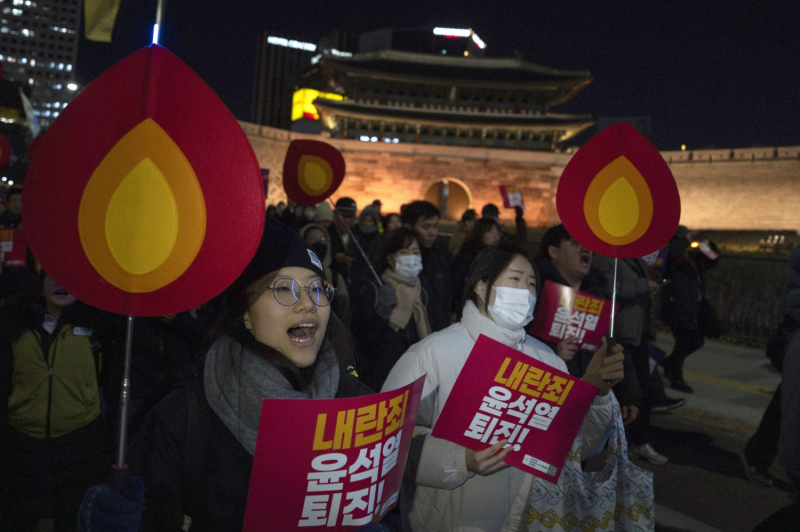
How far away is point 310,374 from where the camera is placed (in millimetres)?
1373

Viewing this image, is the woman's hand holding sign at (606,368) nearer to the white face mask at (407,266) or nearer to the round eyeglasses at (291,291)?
the round eyeglasses at (291,291)

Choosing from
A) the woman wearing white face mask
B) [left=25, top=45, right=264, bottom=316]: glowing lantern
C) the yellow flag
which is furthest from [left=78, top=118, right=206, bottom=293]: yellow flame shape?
the woman wearing white face mask

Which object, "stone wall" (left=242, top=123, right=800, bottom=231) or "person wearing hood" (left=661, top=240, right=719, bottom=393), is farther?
"stone wall" (left=242, top=123, right=800, bottom=231)

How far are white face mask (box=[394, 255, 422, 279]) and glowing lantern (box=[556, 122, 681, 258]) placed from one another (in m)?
1.35

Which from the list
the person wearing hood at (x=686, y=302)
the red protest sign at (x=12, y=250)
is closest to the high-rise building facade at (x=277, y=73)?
the person wearing hood at (x=686, y=302)

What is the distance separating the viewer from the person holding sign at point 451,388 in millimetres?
1554

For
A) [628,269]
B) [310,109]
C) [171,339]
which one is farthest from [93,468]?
[310,109]

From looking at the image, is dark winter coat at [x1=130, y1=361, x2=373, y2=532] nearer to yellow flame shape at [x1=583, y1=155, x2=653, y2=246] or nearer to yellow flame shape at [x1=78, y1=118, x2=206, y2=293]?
yellow flame shape at [x1=78, y1=118, x2=206, y2=293]

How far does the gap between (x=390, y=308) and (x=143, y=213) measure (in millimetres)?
2239

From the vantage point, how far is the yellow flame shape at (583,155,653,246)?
1.94 m

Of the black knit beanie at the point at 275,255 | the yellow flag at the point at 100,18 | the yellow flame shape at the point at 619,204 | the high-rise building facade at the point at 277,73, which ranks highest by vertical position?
the high-rise building facade at the point at 277,73

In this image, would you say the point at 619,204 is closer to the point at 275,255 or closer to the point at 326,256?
the point at 275,255

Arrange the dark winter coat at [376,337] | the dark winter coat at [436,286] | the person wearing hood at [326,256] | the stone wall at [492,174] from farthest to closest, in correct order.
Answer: the stone wall at [492,174] → the person wearing hood at [326,256] → the dark winter coat at [436,286] → the dark winter coat at [376,337]

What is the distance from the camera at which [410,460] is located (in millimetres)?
1649
